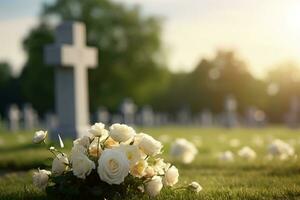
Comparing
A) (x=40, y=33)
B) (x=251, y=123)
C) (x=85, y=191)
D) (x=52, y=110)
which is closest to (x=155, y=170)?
(x=85, y=191)

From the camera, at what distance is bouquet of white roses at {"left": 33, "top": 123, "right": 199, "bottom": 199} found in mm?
4902

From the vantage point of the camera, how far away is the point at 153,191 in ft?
16.8

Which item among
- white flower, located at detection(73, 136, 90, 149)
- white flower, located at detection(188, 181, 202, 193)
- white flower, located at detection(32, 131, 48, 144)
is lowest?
white flower, located at detection(188, 181, 202, 193)

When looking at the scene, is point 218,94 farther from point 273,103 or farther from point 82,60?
point 82,60

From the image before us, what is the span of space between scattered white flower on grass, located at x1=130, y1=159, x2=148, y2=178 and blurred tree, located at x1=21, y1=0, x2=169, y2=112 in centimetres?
3843

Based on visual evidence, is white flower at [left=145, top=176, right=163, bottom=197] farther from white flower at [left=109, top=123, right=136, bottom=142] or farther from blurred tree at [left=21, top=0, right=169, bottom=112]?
blurred tree at [left=21, top=0, right=169, bottom=112]

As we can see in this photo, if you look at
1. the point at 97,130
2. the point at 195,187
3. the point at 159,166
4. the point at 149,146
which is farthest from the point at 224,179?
the point at 97,130

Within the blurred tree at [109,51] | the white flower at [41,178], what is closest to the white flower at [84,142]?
the white flower at [41,178]

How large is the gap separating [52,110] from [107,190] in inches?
1806

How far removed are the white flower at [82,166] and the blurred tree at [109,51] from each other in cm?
3840

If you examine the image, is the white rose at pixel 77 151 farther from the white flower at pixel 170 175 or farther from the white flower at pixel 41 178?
the white flower at pixel 170 175

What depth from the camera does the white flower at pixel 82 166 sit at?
5.00m

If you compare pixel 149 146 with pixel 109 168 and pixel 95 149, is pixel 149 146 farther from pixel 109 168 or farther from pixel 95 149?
pixel 95 149

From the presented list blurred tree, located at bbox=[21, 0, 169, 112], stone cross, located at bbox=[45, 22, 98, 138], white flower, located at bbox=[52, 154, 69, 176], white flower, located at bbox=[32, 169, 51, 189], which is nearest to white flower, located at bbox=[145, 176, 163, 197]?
white flower, located at bbox=[52, 154, 69, 176]
